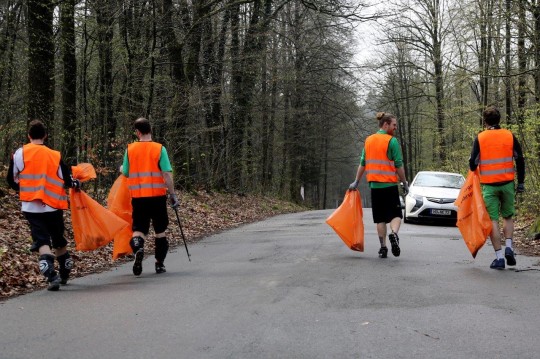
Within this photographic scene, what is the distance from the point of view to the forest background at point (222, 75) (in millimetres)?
14062

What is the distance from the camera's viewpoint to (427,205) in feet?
53.2

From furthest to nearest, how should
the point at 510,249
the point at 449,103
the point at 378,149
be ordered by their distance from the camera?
1. the point at 449,103
2. the point at 378,149
3. the point at 510,249

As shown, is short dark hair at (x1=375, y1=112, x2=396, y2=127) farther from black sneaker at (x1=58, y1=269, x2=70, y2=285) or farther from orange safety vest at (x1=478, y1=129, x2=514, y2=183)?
black sneaker at (x1=58, y1=269, x2=70, y2=285)

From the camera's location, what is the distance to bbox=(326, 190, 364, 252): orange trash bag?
359 inches

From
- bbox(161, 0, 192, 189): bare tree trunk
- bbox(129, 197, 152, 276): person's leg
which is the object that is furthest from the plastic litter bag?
bbox(161, 0, 192, 189): bare tree trunk

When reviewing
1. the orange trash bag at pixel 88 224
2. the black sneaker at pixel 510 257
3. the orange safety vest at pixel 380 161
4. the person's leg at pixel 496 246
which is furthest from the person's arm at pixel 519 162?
the orange trash bag at pixel 88 224

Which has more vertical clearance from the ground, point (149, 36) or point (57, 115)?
point (149, 36)

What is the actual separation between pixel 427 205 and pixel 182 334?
12461 millimetres

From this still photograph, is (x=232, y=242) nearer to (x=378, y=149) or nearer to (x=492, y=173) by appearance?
(x=378, y=149)

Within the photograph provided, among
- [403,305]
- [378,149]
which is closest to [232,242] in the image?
[378,149]

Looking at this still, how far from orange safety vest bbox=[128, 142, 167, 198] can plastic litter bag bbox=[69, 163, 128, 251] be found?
0.50 metres

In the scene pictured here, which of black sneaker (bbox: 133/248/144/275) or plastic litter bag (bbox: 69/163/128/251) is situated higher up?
plastic litter bag (bbox: 69/163/128/251)

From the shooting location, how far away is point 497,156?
26.6 feet

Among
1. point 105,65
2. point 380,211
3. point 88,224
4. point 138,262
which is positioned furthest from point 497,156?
point 105,65
